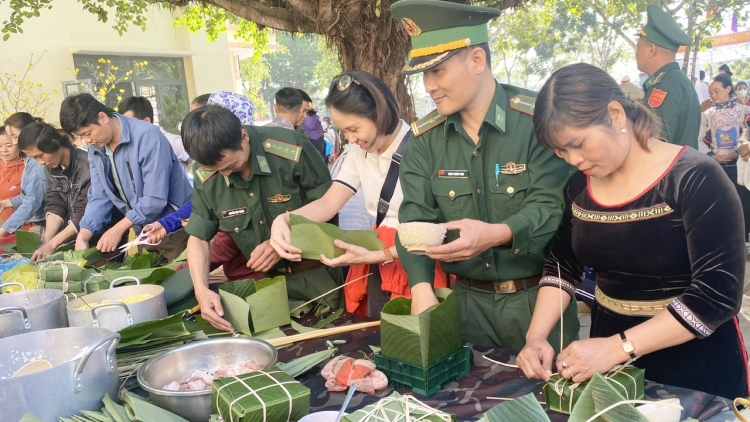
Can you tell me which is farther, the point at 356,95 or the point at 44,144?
the point at 44,144

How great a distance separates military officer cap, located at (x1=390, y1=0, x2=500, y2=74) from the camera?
5.84ft

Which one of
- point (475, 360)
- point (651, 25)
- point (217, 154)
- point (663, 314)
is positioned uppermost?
point (651, 25)

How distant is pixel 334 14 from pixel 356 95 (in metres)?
2.91

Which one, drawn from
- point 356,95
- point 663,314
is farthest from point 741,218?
point 356,95

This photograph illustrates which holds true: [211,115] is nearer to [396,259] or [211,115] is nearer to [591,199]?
[396,259]

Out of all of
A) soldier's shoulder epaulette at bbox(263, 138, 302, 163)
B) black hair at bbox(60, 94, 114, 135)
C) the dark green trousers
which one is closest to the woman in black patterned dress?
the dark green trousers

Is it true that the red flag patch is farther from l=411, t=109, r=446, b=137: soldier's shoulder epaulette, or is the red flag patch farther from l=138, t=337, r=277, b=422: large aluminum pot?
l=138, t=337, r=277, b=422: large aluminum pot

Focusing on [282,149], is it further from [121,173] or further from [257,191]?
[121,173]

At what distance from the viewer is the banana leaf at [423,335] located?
1.43 meters

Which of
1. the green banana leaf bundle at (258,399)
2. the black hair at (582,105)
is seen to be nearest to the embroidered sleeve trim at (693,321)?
the black hair at (582,105)

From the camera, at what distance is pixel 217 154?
2305mm

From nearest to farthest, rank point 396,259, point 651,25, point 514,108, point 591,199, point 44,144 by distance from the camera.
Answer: point 591,199 < point 514,108 < point 396,259 < point 651,25 < point 44,144

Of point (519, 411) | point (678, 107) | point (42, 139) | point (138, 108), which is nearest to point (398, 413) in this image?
point (519, 411)

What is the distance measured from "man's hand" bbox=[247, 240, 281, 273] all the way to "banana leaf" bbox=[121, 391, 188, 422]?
101 centimetres
